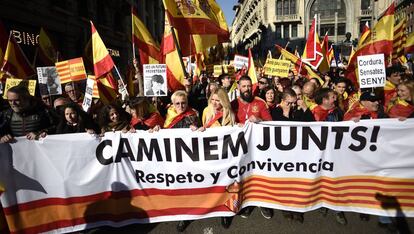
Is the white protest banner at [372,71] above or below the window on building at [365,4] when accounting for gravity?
below

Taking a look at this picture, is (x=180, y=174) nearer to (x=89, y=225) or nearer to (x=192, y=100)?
(x=89, y=225)

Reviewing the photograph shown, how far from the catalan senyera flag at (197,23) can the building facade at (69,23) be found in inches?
174

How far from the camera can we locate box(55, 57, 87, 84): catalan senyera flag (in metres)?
6.41

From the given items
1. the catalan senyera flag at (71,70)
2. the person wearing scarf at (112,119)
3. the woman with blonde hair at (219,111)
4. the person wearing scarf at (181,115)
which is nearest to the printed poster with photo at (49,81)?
the catalan senyera flag at (71,70)

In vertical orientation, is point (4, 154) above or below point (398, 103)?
below

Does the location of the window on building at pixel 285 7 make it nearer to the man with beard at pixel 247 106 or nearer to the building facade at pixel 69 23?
the building facade at pixel 69 23

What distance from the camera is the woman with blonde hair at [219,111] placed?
423cm

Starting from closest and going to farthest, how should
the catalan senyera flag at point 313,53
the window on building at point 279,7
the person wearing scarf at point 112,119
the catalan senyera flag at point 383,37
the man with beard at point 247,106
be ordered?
the person wearing scarf at point 112,119, the man with beard at point 247,106, the catalan senyera flag at point 383,37, the catalan senyera flag at point 313,53, the window on building at point 279,7

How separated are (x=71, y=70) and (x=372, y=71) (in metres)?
5.61

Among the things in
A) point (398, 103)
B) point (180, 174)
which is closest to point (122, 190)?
point (180, 174)

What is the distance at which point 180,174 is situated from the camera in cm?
393

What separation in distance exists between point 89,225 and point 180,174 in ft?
4.14

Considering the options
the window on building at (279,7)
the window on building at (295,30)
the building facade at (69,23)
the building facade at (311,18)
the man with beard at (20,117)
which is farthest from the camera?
the window on building at (279,7)

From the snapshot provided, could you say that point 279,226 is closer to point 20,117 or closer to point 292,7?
point 20,117
